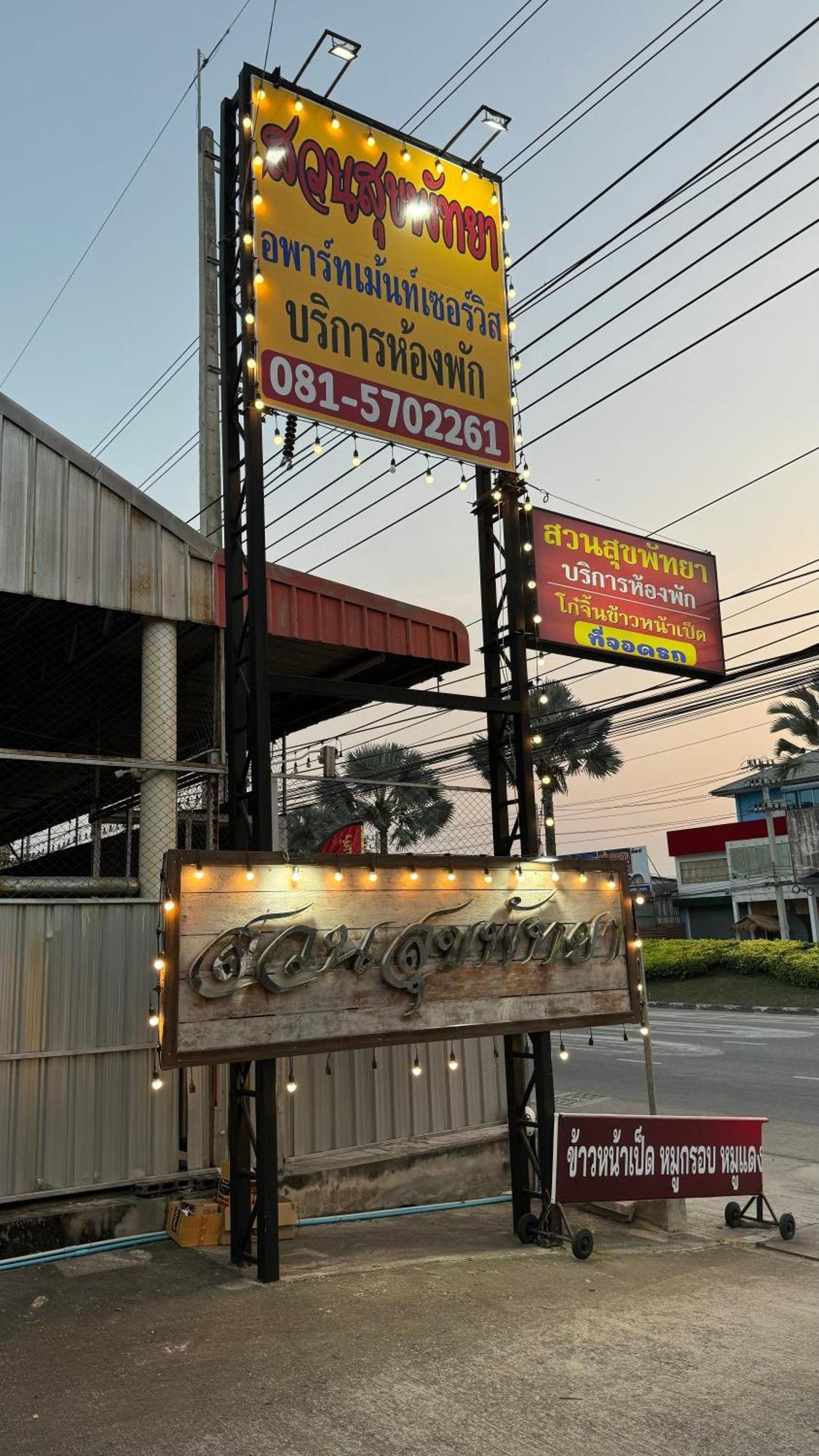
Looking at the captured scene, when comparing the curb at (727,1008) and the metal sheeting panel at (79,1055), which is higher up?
the metal sheeting panel at (79,1055)

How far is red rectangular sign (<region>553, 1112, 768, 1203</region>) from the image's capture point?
8.06 m

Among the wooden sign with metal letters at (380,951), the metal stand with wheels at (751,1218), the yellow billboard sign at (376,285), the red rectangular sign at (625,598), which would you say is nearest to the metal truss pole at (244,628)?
the yellow billboard sign at (376,285)

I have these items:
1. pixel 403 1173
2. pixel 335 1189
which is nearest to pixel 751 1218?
pixel 403 1173

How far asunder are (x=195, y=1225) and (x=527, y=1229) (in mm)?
2706

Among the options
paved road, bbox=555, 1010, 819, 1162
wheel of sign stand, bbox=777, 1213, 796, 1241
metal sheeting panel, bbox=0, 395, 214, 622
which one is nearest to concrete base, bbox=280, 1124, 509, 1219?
wheel of sign stand, bbox=777, 1213, 796, 1241

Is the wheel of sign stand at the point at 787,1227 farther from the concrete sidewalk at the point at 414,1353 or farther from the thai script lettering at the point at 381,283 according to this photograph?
the thai script lettering at the point at 381,283

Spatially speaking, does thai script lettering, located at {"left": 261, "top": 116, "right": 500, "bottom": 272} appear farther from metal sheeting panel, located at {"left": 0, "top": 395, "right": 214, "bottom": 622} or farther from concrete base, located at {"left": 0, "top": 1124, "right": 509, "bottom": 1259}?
concrete base, located at {"left": 0, "top": 1124, "right": 509, "bottom": 1259}

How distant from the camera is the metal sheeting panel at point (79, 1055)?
772cm

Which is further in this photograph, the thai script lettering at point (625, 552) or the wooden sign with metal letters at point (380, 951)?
the thai script lettering at point (625, 552)

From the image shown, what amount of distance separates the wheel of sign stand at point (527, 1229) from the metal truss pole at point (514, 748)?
0.08 metres

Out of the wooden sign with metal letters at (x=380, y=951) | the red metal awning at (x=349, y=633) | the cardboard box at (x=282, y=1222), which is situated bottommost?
the cardboard box at (x=282, y=1222)

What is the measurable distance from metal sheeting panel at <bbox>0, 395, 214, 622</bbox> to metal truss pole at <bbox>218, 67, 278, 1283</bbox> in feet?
3.22

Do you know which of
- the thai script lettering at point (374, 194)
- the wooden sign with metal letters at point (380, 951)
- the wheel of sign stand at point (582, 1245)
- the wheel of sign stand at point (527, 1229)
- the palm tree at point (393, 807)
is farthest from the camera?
the palm tree at point (393, 807)

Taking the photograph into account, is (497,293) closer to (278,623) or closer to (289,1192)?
(278,623)
